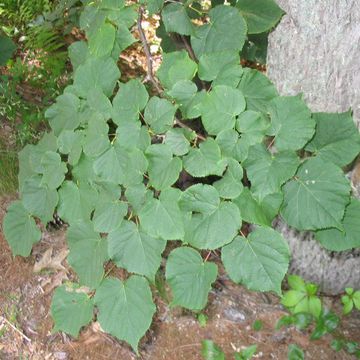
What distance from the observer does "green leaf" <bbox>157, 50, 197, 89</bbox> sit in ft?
4.96

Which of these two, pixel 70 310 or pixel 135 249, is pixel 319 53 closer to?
pixel 135 249

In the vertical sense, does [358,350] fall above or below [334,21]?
below

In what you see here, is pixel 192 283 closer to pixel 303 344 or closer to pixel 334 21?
pixel 303 344

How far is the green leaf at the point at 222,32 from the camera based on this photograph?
1.52 meters

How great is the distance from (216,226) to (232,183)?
5.4 inches

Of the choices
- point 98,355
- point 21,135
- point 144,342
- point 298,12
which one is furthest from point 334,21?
point 21,135

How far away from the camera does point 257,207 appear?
4.92 feet

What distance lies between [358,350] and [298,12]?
4.53ft

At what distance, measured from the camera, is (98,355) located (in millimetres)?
2125

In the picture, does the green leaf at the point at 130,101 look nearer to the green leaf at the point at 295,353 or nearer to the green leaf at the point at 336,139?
the green leaf at the point at 336,139

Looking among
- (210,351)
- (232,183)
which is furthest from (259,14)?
(210,351)

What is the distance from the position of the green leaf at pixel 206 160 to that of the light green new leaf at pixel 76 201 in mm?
414

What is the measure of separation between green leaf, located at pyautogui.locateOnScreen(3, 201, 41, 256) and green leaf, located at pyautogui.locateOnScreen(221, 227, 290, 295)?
31.7 inches

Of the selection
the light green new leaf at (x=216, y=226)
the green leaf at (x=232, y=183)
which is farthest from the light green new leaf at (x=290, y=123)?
the light green new leaf at (x=216, y=226)
